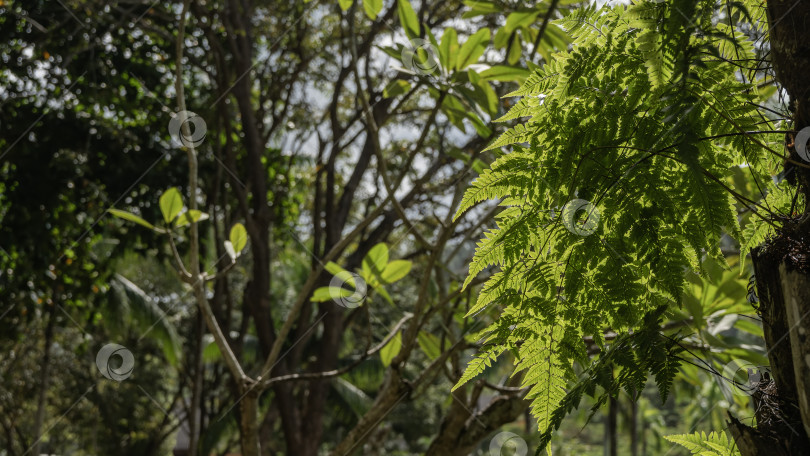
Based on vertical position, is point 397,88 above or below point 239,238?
above

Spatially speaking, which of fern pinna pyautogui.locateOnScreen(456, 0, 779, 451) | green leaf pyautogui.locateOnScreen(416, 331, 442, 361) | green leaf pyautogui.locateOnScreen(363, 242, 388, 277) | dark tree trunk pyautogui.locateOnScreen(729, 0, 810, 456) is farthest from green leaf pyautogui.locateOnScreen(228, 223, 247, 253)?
dark tree trunk pyautogui.locateOnScreen(729, 0, 810, 456)

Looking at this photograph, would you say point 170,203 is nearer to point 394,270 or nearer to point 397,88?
point 394,270

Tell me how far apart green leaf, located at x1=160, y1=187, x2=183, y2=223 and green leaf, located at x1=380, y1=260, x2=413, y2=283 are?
66 centimetres

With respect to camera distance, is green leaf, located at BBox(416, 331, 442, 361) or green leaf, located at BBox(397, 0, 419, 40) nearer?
green leaf, located at BBox(397, 0, 419, 40)

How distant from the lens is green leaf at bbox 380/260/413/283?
6.98ft

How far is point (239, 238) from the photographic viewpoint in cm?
225

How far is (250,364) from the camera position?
14.4m

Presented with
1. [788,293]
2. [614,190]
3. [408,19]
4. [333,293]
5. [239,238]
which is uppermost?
[408,19]

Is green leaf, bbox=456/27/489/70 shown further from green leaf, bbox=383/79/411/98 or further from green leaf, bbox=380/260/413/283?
green leaf, bbox=380/260/413/283

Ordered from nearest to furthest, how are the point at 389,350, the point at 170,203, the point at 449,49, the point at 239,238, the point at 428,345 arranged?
1. the point at 449,49
2. the point at 170,203
3. the point at 239,238
4. the point at 389,350
5. the point at 428,345

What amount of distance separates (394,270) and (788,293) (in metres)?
1.45

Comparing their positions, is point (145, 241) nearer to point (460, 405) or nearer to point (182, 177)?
point (182, 177)

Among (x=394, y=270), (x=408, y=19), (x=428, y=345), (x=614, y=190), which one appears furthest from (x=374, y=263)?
(x=614, y=190)

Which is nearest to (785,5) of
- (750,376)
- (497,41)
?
(750,376)
